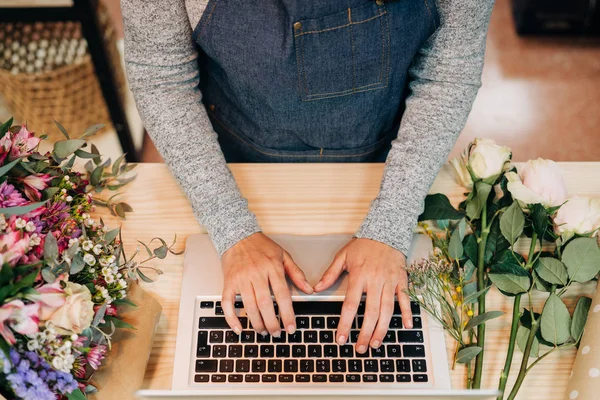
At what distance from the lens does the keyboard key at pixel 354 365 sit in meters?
0.77

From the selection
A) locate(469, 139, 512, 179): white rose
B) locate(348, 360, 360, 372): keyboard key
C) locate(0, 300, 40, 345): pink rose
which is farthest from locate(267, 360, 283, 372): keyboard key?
locate(469, 139, 512, 179): white rose

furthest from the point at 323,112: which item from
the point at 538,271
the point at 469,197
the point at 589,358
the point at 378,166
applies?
the point at 589,358

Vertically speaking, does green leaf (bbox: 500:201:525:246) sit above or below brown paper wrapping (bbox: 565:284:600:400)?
above

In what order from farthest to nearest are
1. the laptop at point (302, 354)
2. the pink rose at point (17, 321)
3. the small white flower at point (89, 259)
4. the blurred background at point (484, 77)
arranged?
the blurred background at point (484, 77) < the laptop at point (302, 354) < the small white flower at point (89, 259) < the pink rose at point (17, 321)

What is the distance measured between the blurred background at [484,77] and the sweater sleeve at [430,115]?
121cm

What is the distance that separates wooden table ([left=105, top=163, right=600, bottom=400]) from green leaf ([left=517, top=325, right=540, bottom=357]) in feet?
0.15

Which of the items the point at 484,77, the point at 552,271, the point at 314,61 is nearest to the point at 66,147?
the point at 314,61

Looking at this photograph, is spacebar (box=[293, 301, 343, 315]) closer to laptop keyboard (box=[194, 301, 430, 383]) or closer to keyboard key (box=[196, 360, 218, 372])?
laptop keyboard (box=[194, 301, 430, 383])

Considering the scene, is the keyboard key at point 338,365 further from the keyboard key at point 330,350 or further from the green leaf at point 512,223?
the green leaf at point 512,223

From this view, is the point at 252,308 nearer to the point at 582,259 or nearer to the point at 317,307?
the point at 317,307

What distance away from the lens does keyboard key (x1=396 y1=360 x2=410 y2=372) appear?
773 mm

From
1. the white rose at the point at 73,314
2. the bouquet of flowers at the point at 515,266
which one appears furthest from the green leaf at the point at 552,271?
the white rose at the point at 73,314

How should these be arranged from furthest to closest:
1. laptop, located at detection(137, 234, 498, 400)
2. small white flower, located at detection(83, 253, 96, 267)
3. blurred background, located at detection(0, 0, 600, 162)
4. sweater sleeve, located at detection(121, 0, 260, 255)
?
blurred background, located at detection(0, 0, 600, 162) → sweater sleeve, located at detection(121, 0, 260, 255) → laptop, located at detection(137, 234, 498, 400) → small white flower, located at detection(83, 253, 96, 267)

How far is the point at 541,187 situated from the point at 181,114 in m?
0.64
